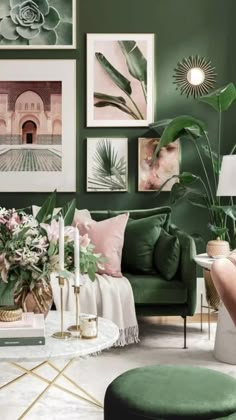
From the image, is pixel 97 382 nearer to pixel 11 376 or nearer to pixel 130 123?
pixel 11 376

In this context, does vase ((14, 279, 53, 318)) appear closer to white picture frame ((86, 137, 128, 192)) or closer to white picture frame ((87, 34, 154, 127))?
white picture frame ((86, 137, 128, 192))

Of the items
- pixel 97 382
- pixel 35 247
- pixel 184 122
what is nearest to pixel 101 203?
pixel 184 122

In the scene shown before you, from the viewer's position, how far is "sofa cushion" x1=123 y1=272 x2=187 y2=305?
4215 mm

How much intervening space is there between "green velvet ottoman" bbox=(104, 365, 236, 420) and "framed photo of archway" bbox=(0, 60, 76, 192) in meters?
3.06

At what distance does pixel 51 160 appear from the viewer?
17.0 ft

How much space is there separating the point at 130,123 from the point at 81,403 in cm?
267

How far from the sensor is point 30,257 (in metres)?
2.53

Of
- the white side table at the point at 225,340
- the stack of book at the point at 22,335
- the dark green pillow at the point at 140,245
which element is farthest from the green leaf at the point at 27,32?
the stack of book at the point at 22,335

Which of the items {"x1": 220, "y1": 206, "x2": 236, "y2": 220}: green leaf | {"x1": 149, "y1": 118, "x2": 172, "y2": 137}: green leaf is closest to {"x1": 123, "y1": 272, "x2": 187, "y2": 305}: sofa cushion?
{"x1": 220, "y1": 206, "x2": 236, "y2": 220}: green leaf

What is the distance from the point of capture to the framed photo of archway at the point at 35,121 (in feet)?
16.8

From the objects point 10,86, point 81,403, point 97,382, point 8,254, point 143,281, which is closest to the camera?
point 8,254

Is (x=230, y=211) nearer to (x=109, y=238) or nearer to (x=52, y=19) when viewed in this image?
(x=109, y=238)

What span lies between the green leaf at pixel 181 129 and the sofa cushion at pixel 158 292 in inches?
42.1

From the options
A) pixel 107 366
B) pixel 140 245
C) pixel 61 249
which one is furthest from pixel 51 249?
pixel 140 245
